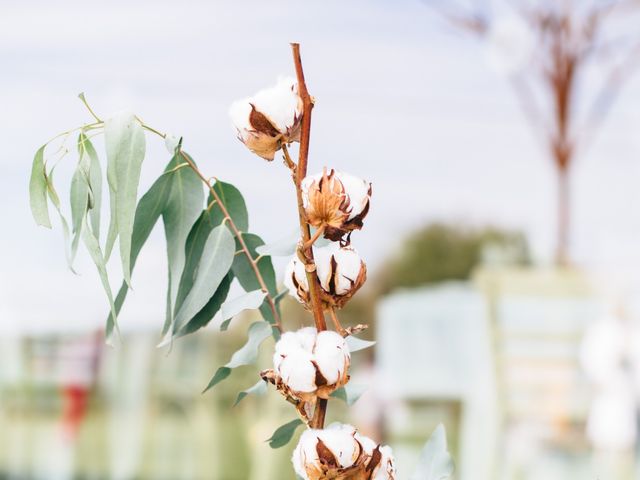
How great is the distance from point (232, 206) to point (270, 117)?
84 mm

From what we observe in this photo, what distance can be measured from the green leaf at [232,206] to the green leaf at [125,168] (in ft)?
0.20

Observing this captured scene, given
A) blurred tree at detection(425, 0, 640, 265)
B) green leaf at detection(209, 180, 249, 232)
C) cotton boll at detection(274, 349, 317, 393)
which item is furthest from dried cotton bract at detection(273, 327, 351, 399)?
blurred tree at detection(425, 0, 640, 265)

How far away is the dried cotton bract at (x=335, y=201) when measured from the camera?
1.18ft

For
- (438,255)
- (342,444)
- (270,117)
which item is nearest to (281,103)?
(270,117)

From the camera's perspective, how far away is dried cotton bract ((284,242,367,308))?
377 millimetres

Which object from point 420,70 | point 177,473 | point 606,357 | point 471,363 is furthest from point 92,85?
point 606,357

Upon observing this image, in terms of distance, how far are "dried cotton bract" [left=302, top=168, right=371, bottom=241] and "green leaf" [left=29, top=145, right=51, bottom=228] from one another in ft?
0.36

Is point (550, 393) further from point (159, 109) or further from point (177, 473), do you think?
point (159, 109)

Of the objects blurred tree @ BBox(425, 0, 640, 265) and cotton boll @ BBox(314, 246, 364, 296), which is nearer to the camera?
cotton boll @ BBox(314, 246, 364, 296)

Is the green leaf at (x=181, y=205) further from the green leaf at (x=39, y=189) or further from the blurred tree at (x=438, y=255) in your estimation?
the blurred tree at (x=438, y=255)

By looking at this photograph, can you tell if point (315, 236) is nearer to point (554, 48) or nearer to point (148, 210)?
point (148, 210)

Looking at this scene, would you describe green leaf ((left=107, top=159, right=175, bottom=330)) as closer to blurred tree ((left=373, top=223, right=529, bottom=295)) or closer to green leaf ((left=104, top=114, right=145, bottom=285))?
green leaf ((left=104, top=114, right=145, bottom=285))

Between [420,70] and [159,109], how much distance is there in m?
1.39

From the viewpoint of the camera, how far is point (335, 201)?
359 millimetres
